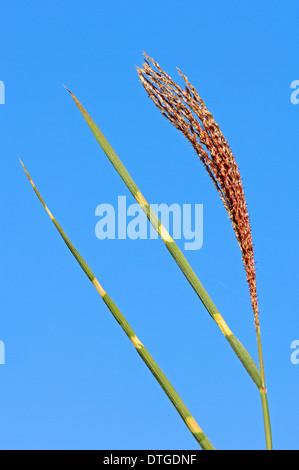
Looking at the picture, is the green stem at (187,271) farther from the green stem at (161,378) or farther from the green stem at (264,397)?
the green stem at (161,378)

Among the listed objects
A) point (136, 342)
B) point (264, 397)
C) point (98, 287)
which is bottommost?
point (264, 397)

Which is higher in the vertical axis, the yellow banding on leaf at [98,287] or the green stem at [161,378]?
the yellow banding on leaf at [98,287]

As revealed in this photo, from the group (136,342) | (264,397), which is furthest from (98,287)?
(264,397)

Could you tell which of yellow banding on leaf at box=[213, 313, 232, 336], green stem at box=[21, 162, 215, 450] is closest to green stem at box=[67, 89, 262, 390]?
yellow banding on leaf at box=[213, 313, 232, 336]

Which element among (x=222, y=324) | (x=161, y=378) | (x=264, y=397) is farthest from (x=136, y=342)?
(x=264, y=397)

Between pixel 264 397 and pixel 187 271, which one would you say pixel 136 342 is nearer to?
pixel 187 271

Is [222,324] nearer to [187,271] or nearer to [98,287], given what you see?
[187,271]

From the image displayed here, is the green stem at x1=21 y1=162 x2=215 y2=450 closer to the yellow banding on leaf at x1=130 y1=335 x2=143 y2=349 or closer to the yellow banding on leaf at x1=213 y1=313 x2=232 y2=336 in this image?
the yellow banding on leaf at x1=130 y1=335 x2=143 y2=349

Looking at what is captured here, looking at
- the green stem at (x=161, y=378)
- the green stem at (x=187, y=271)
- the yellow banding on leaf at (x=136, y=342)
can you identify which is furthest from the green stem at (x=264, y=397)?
the yellow banding on leaf at (x=136, y=342)

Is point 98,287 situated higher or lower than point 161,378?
higher

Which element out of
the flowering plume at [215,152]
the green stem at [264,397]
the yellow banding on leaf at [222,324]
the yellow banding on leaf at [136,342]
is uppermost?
the flowering plume at [215,152]

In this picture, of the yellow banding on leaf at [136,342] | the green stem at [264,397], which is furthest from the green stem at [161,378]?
the green stem at [264,397]
